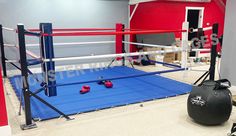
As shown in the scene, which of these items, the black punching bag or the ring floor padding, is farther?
the ring floor padding

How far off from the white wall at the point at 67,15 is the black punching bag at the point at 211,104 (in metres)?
4.02

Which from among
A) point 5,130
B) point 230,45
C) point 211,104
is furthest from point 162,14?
point 5,130

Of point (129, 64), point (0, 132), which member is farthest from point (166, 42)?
point (0, 132)

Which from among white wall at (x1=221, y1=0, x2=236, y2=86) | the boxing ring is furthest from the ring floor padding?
white wall at (x1=221, y1=0, x2=236, y2=86)

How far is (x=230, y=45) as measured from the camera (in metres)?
3.98

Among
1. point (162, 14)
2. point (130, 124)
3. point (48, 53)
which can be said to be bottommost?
point (130, 124)

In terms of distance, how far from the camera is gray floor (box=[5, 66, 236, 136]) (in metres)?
2.51

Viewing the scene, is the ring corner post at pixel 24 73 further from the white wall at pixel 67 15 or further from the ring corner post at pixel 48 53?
the white wall at pixel 67 15

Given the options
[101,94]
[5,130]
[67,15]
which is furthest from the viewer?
[67,15]

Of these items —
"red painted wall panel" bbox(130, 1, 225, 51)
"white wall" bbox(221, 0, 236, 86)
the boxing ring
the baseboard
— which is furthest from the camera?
"red painted wall panel" bbox(130, 1, 225, 51)

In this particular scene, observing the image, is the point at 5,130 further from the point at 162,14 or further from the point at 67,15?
the point at 162,14

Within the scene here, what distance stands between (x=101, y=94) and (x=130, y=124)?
1.21 meters

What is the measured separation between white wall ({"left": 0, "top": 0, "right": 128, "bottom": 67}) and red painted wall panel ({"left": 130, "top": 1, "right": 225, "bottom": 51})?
472 millimetres

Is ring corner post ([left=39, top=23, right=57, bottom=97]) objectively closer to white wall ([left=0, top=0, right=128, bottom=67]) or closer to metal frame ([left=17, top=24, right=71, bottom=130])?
metal frame ([left=17, top=24, right=71, bottom=130])
